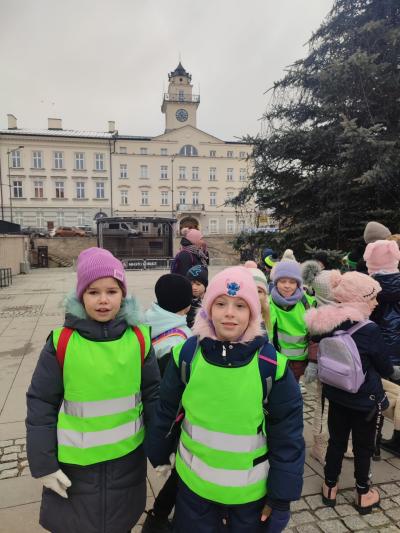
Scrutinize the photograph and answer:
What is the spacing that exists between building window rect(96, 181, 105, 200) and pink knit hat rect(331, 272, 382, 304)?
54416 millimetres

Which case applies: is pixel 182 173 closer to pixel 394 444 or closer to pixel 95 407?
pixel 394 444

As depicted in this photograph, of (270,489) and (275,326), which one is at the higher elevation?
(275,326)

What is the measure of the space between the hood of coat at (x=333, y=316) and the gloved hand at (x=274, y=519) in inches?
53.8

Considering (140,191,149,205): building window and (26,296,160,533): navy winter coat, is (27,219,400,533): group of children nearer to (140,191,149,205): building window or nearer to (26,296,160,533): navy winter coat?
(26,296,160,533): navy winter coat

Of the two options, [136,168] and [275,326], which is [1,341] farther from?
[136,168]

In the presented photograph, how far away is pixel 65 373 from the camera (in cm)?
192

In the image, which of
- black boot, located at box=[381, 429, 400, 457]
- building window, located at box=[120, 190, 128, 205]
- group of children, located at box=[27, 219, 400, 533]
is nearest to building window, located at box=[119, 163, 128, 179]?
building window, located at box=[120, 190, 128, 205]

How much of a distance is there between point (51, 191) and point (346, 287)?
183ft

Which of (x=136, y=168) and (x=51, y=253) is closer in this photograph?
(x=51, y=253)

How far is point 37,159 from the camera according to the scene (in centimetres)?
5222

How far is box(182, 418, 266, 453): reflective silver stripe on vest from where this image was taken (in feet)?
5.64

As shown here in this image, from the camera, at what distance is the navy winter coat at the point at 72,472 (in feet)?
6.17

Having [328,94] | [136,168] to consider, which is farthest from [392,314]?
A: [136,168]

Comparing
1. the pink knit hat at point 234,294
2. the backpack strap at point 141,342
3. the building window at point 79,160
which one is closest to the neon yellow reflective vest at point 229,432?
the pink knit hat at point 234,294
